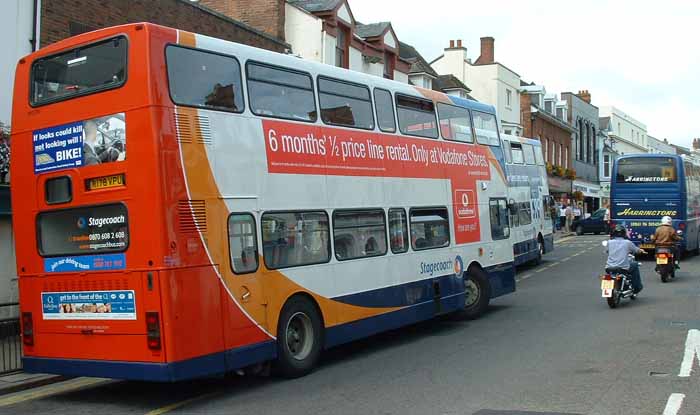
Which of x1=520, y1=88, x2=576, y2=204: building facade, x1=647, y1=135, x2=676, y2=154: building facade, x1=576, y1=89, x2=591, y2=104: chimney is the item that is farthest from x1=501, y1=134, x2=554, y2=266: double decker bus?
x1=647, y1=135, x2=676, y2=154: building facade

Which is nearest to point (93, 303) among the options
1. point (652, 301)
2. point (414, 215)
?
point (414, 215)

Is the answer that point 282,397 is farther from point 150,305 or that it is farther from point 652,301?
point 652,301

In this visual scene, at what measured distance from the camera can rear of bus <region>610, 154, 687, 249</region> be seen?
23906mm

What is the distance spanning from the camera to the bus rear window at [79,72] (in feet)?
26.3

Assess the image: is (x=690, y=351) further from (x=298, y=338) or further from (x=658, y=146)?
(x=658, y=146)

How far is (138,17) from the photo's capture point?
1631 centimetres

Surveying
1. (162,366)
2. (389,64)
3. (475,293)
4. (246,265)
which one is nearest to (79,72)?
(246,265)

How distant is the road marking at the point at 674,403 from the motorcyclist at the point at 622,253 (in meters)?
7.17

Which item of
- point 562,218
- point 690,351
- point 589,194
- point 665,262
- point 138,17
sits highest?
point 138,17

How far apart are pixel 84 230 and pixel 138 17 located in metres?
9.34

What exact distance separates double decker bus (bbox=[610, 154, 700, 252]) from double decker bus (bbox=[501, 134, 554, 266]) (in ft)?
7.64

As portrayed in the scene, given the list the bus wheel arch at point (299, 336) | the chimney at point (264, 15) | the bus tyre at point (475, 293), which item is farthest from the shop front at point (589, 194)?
the bus wheel arch at point (299, 336)

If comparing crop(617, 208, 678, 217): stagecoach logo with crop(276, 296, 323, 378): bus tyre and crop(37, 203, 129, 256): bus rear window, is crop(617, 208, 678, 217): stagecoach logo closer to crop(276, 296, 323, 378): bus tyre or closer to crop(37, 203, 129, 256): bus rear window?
crop(276, 296, 323, 378): bus tyre

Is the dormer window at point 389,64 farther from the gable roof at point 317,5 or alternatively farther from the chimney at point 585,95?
the chimney at point 585,95
